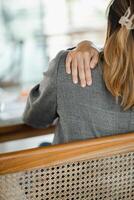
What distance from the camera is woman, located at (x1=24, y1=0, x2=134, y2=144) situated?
796 mm

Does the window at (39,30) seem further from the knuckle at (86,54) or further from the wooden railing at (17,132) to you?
the knuckle at (86,54)

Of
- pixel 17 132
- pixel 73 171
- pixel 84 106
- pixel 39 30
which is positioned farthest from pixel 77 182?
pixel 39 30

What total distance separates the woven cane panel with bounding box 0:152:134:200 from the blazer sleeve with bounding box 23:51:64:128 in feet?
0.84

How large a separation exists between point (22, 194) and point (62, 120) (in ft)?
0.94

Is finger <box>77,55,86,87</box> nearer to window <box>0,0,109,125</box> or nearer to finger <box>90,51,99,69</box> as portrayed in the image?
finger <box>90,51,99,69</box>

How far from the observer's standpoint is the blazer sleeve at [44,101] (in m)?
0.85

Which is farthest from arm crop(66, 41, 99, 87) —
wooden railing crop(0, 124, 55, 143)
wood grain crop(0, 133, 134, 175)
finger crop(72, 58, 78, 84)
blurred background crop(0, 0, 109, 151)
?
blurred background crop(0, 0, 109, 151)

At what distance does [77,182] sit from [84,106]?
23 centimetres

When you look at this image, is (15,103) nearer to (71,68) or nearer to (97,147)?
(71,68)

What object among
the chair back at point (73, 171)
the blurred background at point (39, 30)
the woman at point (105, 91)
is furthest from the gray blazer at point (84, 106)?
the blurred background at point (39, 30)

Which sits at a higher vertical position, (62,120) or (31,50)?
(62,120)

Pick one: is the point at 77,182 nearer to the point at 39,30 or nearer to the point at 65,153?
the point at 65,153

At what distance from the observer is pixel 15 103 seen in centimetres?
155

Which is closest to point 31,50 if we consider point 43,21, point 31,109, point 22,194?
point 43,21
